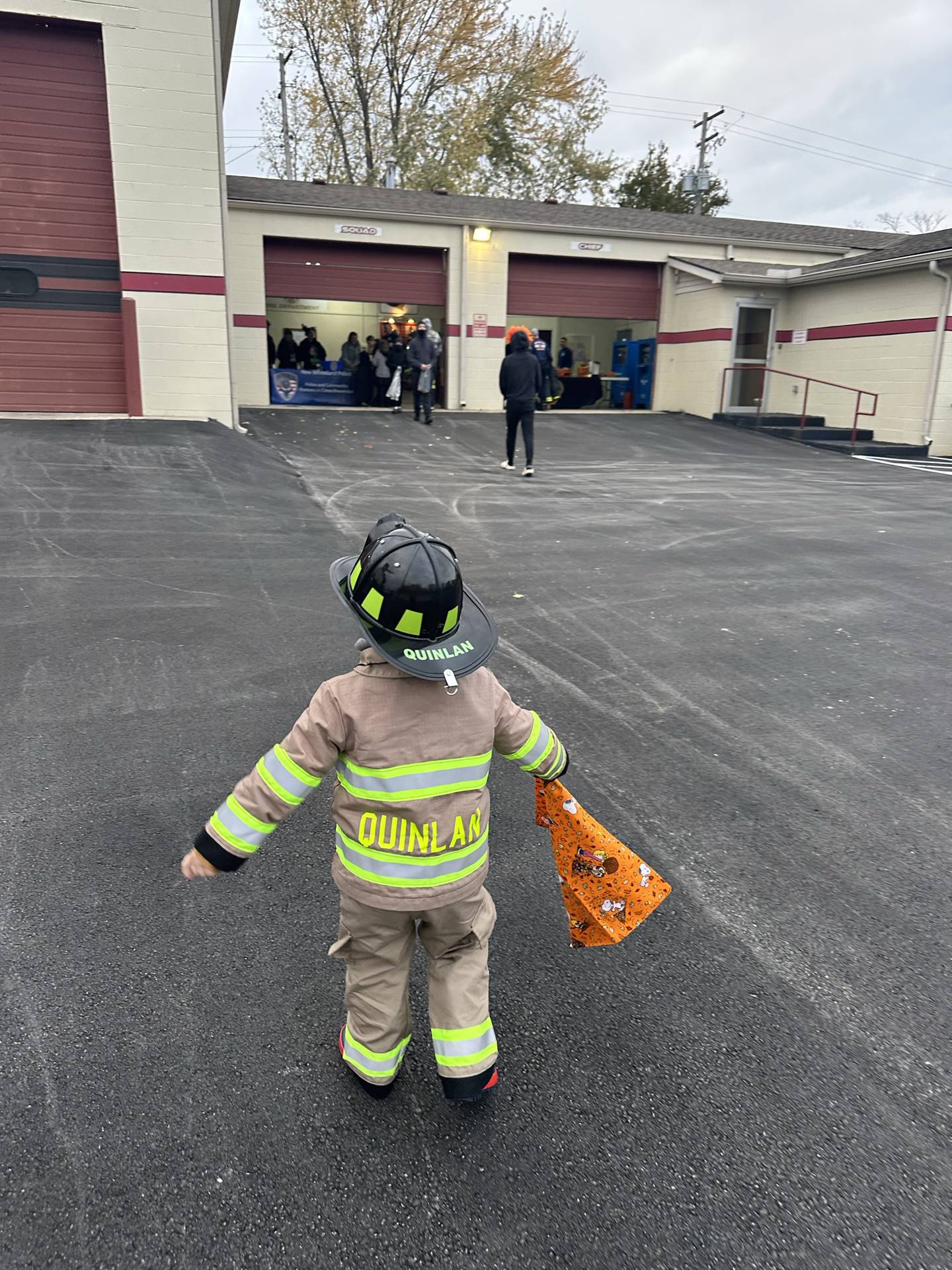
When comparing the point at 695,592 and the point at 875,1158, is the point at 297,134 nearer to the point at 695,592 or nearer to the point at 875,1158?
the point at 695,592

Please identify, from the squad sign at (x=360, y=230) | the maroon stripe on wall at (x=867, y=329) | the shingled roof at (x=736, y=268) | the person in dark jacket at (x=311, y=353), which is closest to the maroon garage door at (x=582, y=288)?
the shingled roof at (x=736, y=268)

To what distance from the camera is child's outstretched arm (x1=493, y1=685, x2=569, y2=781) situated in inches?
91.6

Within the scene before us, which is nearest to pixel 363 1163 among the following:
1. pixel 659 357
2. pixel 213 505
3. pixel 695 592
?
pixel 695 592

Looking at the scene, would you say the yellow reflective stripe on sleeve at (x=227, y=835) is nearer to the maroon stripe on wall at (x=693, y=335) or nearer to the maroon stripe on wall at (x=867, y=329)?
the maroon stripe on wall at (x=867, y=329)

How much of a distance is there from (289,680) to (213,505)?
4.94m

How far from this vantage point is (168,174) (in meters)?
12.8

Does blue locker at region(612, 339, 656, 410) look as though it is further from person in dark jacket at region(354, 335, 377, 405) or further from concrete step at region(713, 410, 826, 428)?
person in dark jacket at region(354, 335, 377, 405)

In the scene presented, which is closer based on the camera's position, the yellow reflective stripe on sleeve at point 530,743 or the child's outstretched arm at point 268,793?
the child's outstretched arm at point 268,793

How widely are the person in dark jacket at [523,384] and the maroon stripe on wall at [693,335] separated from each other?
9666 millimetres

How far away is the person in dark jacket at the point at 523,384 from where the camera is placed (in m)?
12.7

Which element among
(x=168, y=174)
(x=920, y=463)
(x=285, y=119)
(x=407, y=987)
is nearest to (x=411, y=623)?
(x=407, y=987)

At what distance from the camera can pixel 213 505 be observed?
9.28 meters

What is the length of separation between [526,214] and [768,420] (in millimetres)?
7764

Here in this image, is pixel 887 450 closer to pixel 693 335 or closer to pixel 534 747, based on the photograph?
pixel 693 335
